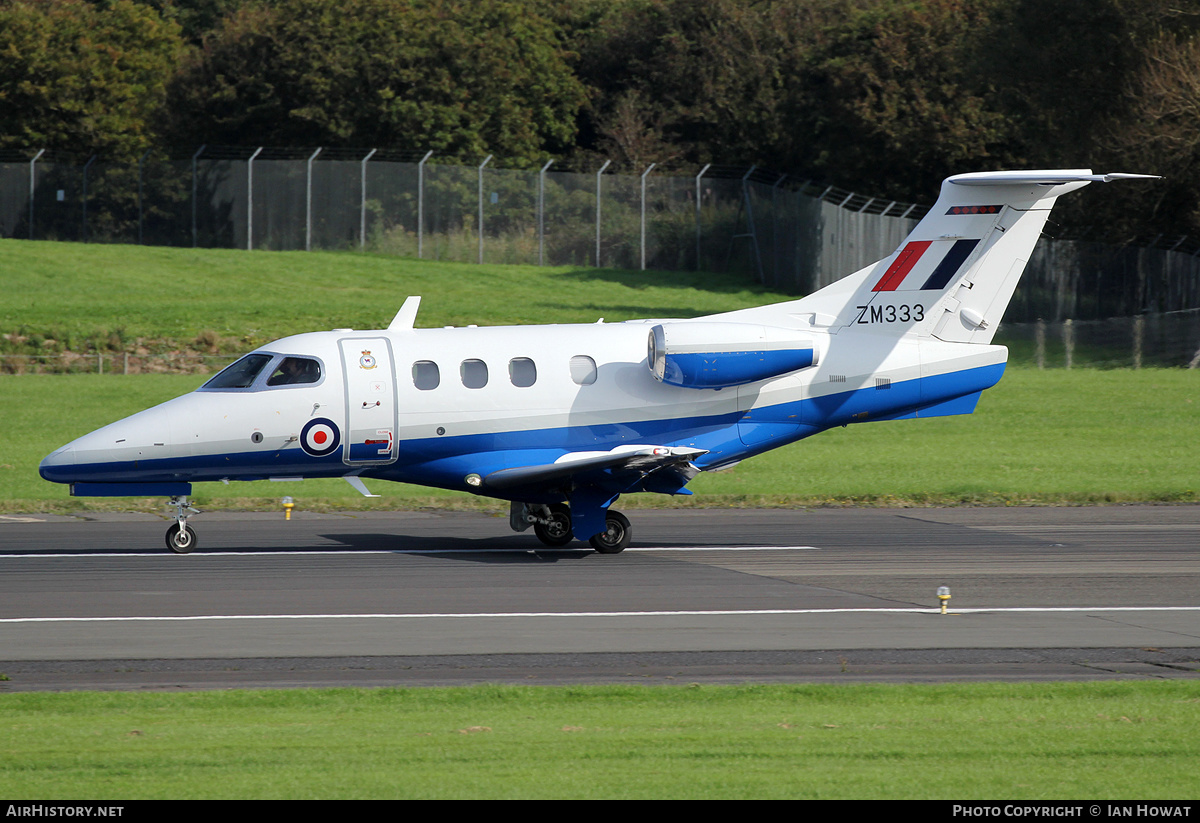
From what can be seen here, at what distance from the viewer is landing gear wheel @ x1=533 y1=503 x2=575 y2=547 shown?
19438mm

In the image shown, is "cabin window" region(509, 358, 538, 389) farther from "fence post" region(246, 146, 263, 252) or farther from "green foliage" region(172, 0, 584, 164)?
"green foliage" region(172, 0, 584, 164)

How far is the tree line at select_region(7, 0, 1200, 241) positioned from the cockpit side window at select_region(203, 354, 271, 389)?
141ft

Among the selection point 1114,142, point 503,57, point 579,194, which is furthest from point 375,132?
point 1114,142

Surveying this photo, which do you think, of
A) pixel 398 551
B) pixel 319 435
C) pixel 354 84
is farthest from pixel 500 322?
pixel 319 435

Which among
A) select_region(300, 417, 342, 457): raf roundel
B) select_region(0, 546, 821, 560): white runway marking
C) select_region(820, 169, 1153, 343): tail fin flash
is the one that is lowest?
select_region(0, 546, 821, 560): white runway marking

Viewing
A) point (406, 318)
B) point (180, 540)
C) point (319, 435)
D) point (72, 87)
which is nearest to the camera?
point (319, 435)

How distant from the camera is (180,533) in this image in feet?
60.8

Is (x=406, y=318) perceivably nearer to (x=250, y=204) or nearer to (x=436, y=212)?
(x=436, y=212)

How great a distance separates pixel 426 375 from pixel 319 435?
1585mm

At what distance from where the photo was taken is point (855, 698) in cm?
1093

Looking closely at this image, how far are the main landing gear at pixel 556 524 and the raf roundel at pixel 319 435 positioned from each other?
2808 millimetres

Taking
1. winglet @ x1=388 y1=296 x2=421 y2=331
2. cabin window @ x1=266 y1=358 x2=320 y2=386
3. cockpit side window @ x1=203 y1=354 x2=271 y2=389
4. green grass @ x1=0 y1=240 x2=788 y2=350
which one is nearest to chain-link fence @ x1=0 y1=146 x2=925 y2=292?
green grass @ x1=0 y1=240 x2=788 y2=350

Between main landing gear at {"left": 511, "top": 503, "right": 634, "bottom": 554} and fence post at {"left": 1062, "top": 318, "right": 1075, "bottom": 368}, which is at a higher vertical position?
fence post at {"left": 1062, "top": 318, "right": 1075, "bottom": 368}

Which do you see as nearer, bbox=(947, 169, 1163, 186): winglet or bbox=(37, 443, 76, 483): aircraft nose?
bbox=(37, 443, 76, 483): aircraft nose
